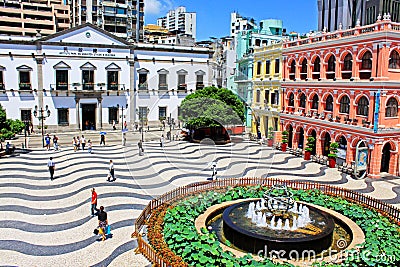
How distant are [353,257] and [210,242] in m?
4.75

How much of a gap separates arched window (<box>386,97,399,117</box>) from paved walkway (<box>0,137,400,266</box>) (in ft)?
15.0

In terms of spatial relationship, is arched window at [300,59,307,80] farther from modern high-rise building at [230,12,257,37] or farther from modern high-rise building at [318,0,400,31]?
modern high-rise building at [230,12,257,37]

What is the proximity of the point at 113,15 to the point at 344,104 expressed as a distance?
51831 millimetres

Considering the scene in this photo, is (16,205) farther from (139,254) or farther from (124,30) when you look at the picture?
(124,30)

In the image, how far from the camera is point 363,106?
91.0 ft

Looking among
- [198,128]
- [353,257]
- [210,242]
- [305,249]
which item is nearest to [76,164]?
[198,128]

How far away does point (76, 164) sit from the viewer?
92.8ft

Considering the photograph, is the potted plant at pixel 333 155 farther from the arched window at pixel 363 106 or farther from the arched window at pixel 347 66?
the arched window at pixel 347 66

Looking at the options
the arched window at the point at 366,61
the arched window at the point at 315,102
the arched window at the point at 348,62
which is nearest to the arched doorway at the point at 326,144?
the arched window at the point at 315,102

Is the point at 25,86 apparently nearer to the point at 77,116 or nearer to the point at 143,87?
the point at 77,116

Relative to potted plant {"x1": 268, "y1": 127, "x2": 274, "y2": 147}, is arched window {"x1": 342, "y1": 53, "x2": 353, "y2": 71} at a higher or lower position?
higher

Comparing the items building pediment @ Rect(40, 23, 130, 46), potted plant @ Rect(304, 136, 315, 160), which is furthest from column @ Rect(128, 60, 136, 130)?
potted plant @ Rect(304, 136, 315, 160)

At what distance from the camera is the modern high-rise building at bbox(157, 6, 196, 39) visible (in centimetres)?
13012

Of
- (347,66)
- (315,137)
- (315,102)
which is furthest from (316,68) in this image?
(315,137)
